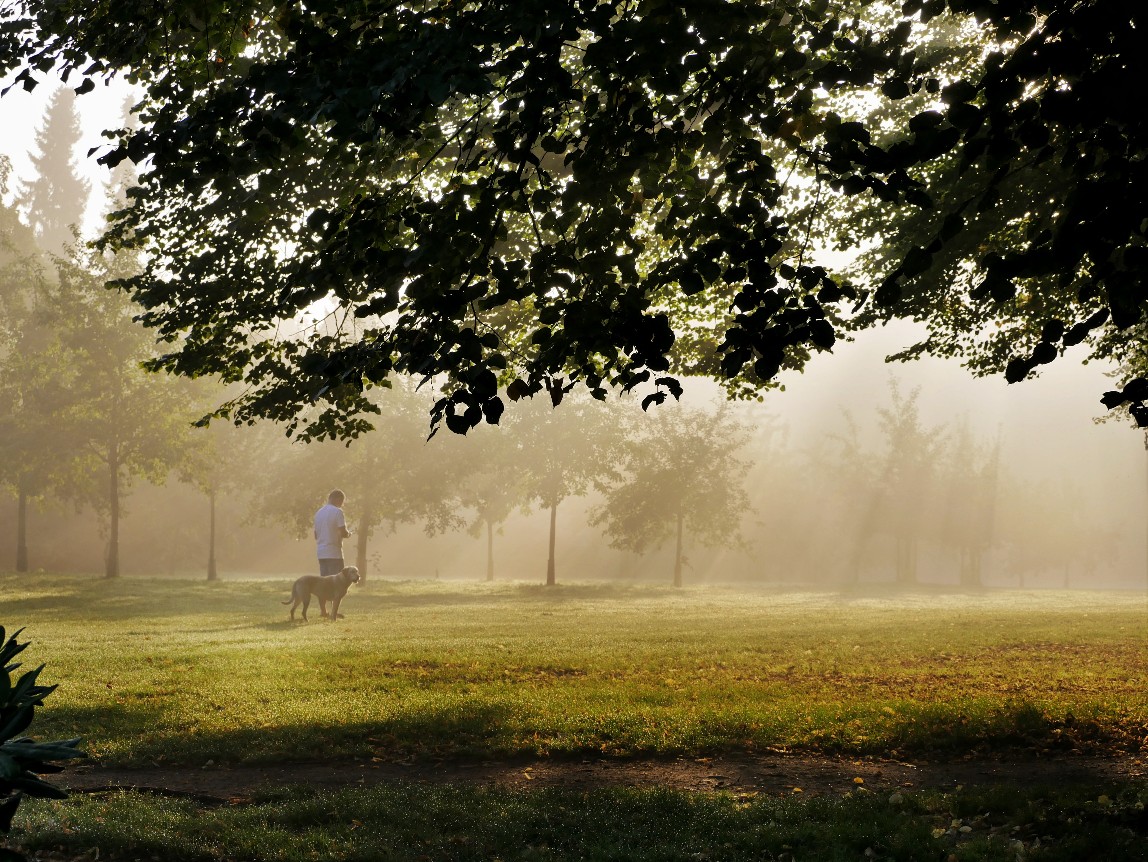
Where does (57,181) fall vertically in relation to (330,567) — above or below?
above

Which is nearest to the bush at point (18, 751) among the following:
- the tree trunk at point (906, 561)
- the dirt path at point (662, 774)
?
the dirt path at point (662, 774)

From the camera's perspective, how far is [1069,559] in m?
67.2

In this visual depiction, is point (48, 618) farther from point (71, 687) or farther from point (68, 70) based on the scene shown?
point (68, 70)

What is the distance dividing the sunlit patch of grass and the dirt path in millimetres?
370

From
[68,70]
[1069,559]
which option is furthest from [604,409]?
[1069,559]

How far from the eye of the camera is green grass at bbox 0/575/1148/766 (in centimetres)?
872

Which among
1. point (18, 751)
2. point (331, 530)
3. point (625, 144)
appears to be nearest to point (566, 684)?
point (625, 144)

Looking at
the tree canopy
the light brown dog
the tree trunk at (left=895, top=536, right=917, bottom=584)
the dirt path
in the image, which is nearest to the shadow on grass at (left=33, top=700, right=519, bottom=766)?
the dirt path

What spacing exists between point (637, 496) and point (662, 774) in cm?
3507

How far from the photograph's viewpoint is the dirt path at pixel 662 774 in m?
7.37

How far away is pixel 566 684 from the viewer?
11.6 metres

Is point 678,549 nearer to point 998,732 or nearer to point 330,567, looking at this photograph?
A: point 330,567

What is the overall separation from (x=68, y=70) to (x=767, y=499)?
201 feet

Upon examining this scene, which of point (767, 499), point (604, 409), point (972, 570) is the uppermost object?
point (604, 409)
